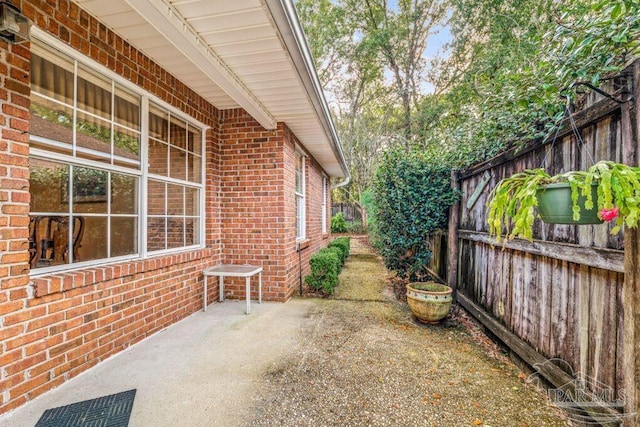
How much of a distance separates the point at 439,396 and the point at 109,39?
4.24 m

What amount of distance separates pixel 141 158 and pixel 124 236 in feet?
2.89

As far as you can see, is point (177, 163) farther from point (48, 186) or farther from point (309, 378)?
point (309, 378)

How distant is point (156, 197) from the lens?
3428 millimetres

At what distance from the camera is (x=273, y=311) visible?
13.2ft

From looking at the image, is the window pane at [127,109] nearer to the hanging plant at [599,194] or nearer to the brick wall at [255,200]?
the brick wall at [255,200]

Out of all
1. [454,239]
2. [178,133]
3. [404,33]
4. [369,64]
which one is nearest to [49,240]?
[178,133]

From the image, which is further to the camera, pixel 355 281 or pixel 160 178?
pixel 355 281

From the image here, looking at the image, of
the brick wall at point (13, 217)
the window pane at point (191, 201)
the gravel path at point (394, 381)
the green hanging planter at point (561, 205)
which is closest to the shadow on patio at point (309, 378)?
the gravel path at point (394, 381)

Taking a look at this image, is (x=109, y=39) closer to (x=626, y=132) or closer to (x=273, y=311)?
(x=273, y=311)

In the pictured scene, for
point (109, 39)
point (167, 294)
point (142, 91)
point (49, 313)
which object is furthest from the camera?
point (167, 294)

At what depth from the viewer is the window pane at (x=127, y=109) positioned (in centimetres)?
287

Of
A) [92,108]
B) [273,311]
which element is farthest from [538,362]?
[92,108]

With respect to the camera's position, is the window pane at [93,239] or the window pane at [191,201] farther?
→ the window pane at [191,201]

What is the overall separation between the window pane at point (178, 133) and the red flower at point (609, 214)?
413 centimetres
